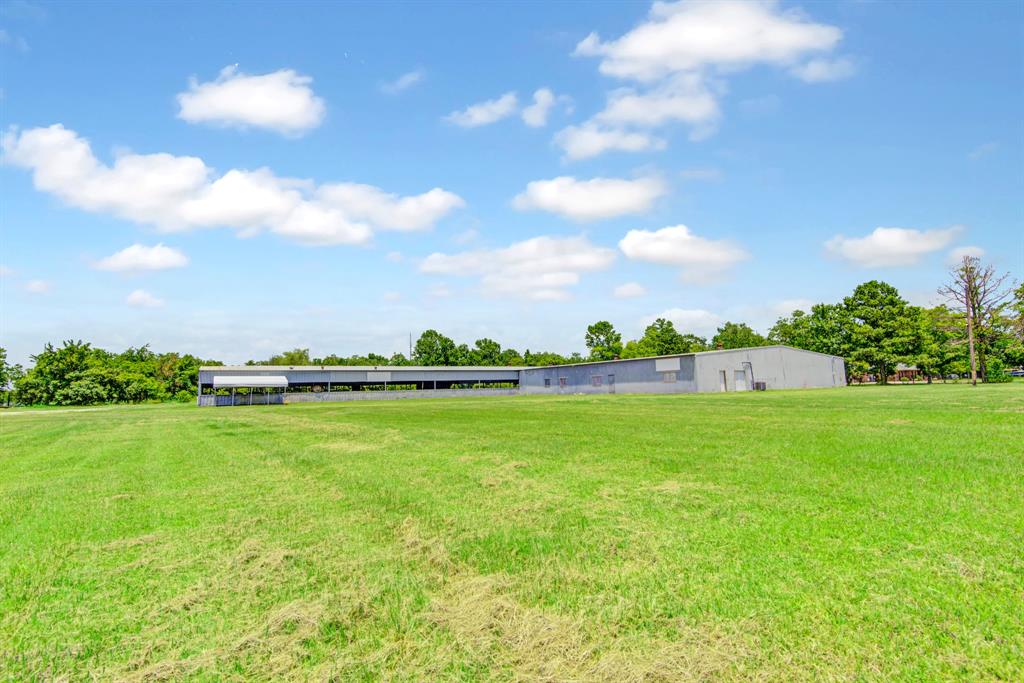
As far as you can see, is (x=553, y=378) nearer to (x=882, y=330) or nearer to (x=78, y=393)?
(x=882, y=330)

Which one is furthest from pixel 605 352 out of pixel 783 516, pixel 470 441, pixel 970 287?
pixel 783 516

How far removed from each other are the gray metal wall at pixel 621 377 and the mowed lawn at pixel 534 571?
3632cm

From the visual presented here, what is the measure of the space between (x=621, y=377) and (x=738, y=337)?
67196mm

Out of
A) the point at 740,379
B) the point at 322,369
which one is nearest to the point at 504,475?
the point at 740,379

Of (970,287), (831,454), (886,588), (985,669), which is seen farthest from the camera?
(970,287)

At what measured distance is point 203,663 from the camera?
2945 millimetres

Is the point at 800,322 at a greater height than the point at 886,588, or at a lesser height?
greater

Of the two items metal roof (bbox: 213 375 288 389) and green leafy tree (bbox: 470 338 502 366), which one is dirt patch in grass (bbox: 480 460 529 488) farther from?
green leafy tree (bbox: 470 338 502 366)

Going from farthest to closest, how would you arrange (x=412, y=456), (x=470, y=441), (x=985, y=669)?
(x=470, y=441) < (x=412, y=456) < (x=985, y=669)

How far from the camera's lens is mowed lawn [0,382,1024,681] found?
2.89 meters

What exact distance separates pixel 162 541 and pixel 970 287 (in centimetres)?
6466

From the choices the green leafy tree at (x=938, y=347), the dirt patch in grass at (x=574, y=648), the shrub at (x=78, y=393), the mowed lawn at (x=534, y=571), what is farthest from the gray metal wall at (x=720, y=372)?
the shrub at (x=78, y=393)

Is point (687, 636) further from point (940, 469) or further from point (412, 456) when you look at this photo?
point (412, 456)

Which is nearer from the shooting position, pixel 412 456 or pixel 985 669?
pixel 985 669
